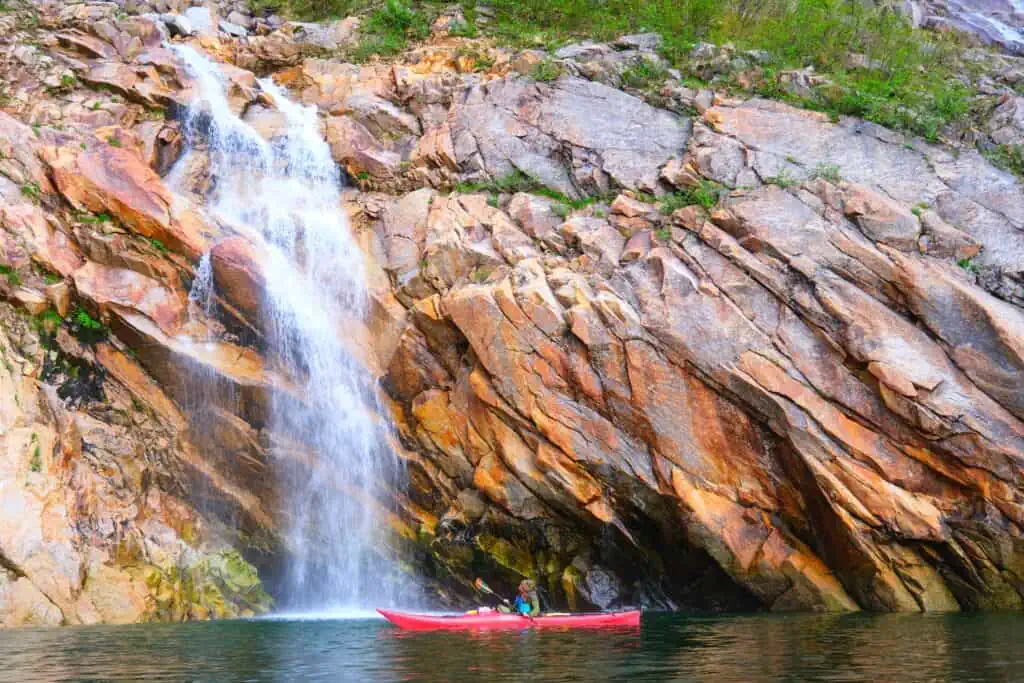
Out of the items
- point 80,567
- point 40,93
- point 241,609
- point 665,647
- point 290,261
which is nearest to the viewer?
point 665,647

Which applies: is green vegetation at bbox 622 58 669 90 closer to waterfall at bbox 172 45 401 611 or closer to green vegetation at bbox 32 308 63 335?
waterfall at bbox 172 45 401 611

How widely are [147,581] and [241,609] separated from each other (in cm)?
256

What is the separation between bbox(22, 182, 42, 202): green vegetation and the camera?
25078 mm

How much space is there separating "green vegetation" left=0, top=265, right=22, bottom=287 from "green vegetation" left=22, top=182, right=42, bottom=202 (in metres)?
2.58

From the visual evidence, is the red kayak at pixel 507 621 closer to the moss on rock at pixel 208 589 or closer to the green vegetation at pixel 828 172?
the moss on rock at pixel 208 589

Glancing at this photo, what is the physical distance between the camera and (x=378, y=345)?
26.3 metres

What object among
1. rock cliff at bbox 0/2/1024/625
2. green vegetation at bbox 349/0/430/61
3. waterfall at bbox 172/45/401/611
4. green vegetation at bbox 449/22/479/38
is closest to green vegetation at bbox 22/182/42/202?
rock cliff at bbox 0/2/1024/625

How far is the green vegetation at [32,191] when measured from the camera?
25078mm

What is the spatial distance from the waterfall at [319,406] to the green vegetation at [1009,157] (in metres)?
20.2

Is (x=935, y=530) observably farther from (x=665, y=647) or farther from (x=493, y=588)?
(x=493, y=588)

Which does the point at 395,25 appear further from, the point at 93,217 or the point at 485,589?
the point at 485,589

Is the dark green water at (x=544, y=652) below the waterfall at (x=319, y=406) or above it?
below

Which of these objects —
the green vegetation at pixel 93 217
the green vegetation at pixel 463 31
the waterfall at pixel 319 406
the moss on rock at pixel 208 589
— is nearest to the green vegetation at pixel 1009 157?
the green vegetation at pixel 463 31

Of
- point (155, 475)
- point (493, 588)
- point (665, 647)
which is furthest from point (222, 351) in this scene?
point (665, 647)
